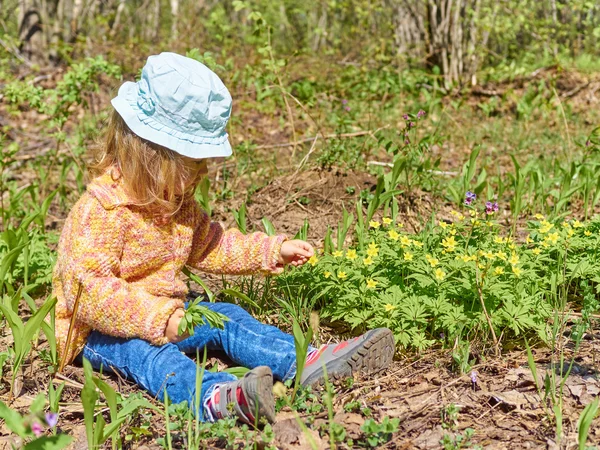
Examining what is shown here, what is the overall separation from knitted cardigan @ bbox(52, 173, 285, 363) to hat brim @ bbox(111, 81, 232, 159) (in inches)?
9.2

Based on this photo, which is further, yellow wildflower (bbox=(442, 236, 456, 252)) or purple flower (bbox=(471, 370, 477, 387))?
yellow wildflower (bbox=(442, 236, 456, 252))

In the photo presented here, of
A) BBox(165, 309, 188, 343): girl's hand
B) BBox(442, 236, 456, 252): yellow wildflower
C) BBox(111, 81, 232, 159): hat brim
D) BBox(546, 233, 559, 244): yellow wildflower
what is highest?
BBox(111, 81, 232, 159): hat brim

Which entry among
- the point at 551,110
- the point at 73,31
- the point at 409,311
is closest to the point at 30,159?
the point at 73,31

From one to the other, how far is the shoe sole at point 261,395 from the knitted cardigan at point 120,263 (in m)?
0.43

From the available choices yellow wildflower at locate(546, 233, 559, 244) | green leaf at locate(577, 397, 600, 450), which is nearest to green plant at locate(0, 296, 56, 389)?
green leaf at locate(577, 397, 600, 450)

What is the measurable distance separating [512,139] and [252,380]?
3907 mm

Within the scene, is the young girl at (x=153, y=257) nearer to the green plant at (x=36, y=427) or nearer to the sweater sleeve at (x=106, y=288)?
the sweater sleeve at (x=106, y=288)

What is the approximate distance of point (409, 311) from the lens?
228 cm

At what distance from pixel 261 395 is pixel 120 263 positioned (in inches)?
29.8

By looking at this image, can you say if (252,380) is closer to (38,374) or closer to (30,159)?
(38,374)

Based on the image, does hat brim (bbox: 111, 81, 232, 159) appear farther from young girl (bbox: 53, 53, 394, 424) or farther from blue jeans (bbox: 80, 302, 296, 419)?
blue jeans (bbox: 80, 302, 296, 419)

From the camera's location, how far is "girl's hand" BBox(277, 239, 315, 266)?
8.40 feet

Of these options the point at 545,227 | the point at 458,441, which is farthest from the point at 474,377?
the point at 545,227

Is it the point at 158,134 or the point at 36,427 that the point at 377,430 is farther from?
the point at 158,134
